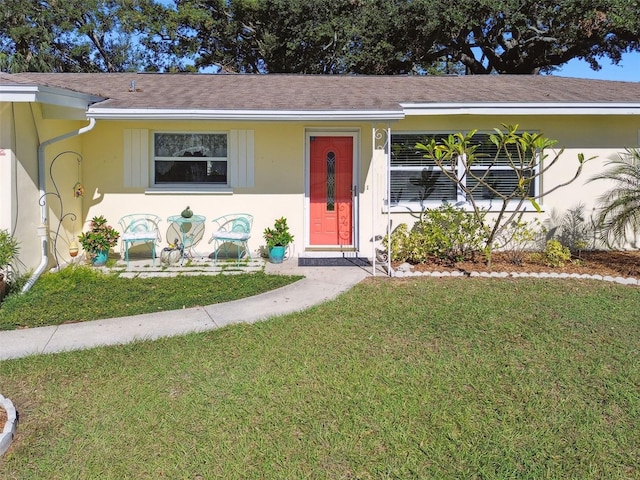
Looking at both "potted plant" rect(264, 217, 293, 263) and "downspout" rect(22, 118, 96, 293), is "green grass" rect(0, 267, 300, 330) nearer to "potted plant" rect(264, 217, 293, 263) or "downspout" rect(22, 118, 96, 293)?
"downspout" rect(22, 118, 96, 293)

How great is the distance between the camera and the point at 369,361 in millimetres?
3992

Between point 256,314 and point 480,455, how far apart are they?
310 centimetres

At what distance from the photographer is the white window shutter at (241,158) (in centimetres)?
838

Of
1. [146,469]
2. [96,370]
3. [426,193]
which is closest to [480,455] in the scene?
[146,469]

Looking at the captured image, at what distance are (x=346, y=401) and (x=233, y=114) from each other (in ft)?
16.5

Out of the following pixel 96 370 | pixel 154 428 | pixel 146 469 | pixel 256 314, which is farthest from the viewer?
pixel 256 314

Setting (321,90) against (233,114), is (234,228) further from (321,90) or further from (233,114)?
(321,90)

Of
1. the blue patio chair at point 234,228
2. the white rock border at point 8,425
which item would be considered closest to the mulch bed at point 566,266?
the blue patio chair at point 234,228

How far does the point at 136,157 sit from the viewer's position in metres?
8.34

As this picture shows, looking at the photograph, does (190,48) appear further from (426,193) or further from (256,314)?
(256,314)

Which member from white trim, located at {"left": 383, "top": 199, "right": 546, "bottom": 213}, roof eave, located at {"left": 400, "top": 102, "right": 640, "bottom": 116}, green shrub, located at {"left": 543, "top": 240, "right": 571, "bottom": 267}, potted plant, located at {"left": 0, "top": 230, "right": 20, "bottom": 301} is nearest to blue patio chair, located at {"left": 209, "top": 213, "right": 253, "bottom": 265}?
white trim, located at {"left": 383, "top": 199, "right": 546, "bottom": 213}

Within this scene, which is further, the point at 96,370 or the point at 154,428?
the point at 96,370

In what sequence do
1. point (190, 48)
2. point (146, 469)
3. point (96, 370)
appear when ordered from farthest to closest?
1. point (190, 48)
2. point (96, 370)
3. point (146, 469)

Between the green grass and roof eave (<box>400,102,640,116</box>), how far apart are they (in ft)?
11.6
